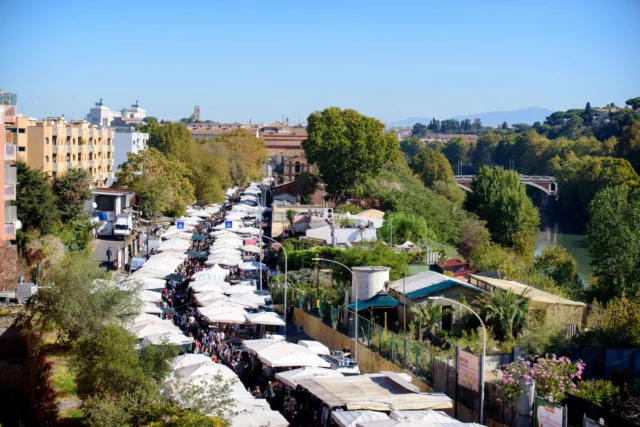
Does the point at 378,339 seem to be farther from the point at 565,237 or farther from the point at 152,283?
the point at 565,237

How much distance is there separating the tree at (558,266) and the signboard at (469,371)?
25.0m

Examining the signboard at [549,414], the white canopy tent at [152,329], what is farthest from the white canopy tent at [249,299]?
the signboard at [549,414]

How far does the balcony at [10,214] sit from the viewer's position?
39000 millimetres

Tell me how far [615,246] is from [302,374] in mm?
26897

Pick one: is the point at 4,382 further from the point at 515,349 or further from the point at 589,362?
the point at 589,362

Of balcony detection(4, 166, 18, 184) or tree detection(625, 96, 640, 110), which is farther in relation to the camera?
tree detection(625, 96, 640, 110)

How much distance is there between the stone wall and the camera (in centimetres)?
2427

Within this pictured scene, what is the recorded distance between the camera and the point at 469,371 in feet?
67.4

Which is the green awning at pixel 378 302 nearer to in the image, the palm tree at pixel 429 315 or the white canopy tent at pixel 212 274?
the palm tree at pixel 429 315

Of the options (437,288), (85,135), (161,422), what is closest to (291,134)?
(85,135)

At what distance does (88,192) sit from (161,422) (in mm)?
34624

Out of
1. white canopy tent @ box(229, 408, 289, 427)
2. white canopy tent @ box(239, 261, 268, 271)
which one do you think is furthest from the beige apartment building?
white canopy tent @ box(229, 408, 289, 427)

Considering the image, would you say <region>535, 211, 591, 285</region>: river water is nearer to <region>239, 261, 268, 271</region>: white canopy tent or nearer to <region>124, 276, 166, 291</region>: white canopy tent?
<region>239, 261, 268, 271</region>: white canopy tent

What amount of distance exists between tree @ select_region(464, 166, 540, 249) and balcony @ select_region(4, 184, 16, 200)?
128 feet
